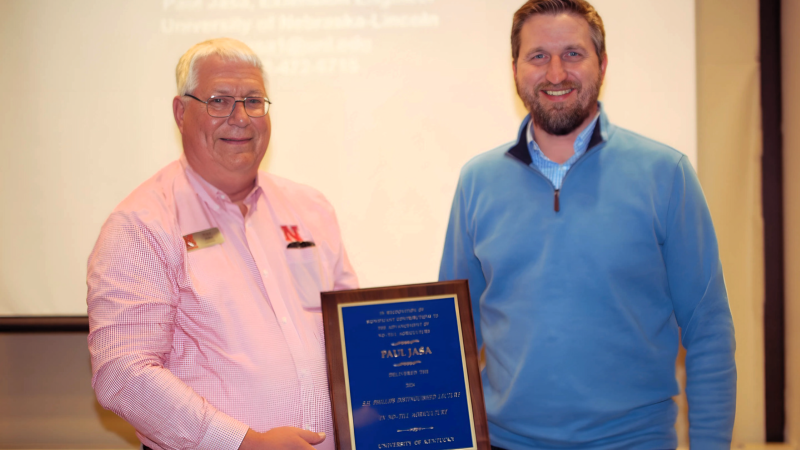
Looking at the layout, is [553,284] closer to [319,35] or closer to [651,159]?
[651,159]

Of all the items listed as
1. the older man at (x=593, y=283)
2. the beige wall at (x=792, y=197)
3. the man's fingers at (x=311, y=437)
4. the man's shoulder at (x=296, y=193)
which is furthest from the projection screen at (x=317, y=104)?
the man's fingers at (x=311, y=437)

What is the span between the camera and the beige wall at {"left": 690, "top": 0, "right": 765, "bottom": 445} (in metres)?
3.04

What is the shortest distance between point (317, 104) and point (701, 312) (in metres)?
2.15

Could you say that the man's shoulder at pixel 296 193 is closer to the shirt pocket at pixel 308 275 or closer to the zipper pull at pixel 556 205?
the shirt pocket at pixel 308 275

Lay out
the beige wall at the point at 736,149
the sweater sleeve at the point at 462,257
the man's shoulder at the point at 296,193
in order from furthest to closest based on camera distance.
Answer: the beige wall at the point at 736,149
the man's shoulder at the point at 296,193
the sweater sleeve at the point at 462,257

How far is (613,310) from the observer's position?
1656 mm

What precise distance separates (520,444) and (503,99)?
187 centimetres

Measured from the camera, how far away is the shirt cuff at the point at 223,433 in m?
1.53

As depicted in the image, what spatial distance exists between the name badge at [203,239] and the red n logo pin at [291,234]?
0.77 feet

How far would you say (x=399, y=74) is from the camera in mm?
3010

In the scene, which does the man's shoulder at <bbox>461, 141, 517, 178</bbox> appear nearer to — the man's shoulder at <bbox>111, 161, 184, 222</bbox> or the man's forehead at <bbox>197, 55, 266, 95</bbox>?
the man's forehead at <bbox>197, 55, 266, 95</bbox>

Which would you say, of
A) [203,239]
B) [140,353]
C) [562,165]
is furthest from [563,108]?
[140,353]

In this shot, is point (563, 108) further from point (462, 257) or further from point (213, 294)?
point (213, 294)

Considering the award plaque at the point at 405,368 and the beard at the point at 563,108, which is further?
the beard at the point at 563,108
